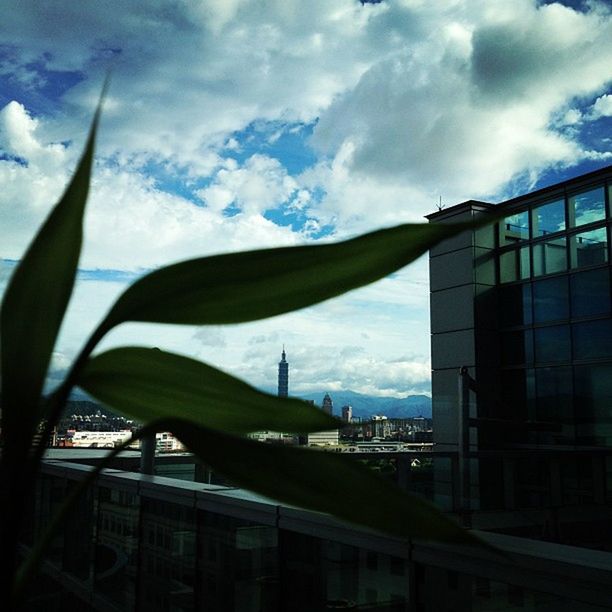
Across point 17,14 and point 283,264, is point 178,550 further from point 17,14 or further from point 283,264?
point 283,264

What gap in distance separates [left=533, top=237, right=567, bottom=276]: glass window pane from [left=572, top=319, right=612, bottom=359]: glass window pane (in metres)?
1.12

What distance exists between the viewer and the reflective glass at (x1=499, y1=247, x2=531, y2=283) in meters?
12.9

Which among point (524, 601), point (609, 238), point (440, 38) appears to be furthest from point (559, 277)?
point (524, 601)

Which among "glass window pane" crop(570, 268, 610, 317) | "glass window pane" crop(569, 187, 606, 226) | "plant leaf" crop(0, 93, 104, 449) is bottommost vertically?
"plant leaf" crop(0, 93, 104, 449)

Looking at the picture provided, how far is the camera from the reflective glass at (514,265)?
12.9 m

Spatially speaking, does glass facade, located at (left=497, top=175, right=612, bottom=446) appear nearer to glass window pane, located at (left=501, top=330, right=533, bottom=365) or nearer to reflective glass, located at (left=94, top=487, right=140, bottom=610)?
glass window pane, located at (left=501, top=330, right=533, bottom=365)

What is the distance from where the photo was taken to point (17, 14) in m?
2.36

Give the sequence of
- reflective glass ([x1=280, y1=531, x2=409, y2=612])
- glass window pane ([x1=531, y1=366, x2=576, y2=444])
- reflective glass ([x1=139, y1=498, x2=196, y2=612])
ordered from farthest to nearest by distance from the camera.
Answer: glass window pane ([x1=531, y1=366, x2=576, y2=444]) < reflective glass ([x1=139, y1=498, x2=196, y2=612]) < reflective glass ([x1=280, y1=531, x2=409, y2=612])

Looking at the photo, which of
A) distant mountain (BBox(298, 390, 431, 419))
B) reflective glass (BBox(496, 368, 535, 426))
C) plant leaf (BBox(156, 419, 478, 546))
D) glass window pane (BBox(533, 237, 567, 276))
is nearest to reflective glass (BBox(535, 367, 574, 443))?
reflective glass (BBox(496, 368, 535, 426))

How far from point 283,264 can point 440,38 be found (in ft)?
40.7

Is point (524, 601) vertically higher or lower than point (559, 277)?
lower

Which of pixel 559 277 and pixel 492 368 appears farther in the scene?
pixel 492 368

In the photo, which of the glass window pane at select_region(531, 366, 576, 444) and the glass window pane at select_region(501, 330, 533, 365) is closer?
the glass window pane at select_region(531, 366, 576, 444)

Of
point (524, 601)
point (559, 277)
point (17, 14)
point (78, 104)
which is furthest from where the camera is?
point (559, 277)
